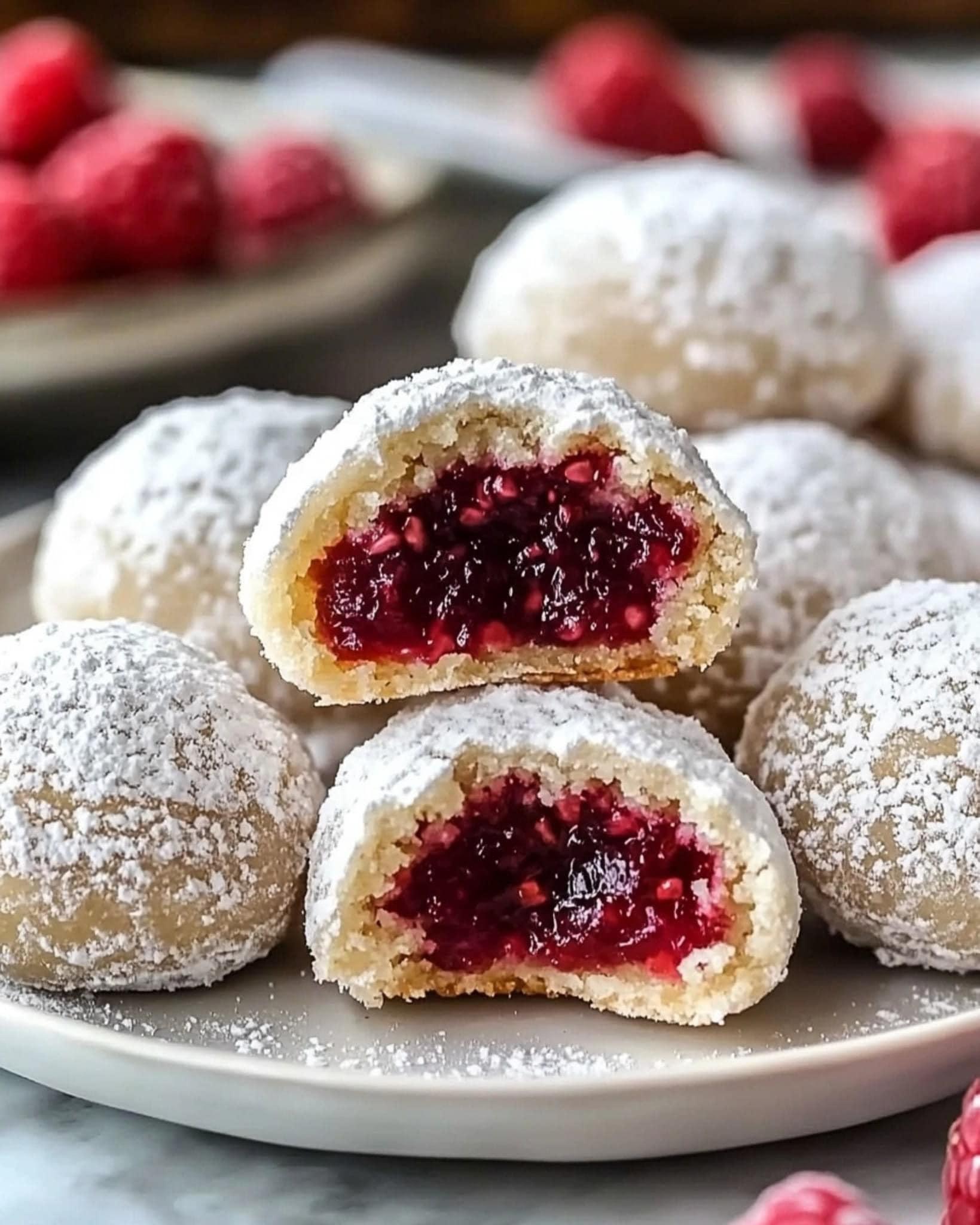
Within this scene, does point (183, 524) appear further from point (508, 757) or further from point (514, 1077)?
point (514, 1077)

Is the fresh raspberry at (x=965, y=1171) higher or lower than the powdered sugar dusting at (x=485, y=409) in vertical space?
lower

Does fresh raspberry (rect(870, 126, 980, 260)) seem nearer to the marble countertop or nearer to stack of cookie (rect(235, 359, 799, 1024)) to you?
stack of cookie (rect(235, 359, 799, 1024))

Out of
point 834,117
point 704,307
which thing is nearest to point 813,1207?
point 704,307

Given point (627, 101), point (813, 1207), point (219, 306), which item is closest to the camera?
A: point (813, 1207)

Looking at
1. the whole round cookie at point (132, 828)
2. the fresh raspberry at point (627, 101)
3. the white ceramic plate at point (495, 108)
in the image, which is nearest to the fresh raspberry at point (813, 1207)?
the whole round cookie at point (132, 828)

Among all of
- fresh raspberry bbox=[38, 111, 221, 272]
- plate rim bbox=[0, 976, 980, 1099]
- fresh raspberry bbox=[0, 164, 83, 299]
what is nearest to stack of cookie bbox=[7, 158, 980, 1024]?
plate rim bbox=[0, 976, 980, 1099]

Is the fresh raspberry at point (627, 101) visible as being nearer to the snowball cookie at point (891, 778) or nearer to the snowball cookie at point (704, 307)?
the snowball cookie at point (704, 307)
